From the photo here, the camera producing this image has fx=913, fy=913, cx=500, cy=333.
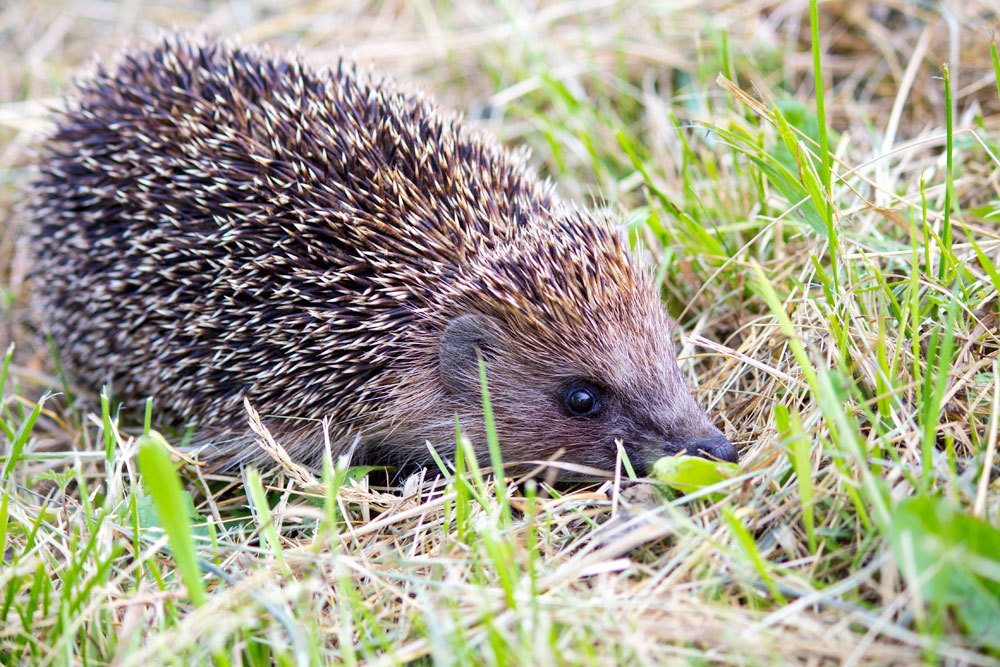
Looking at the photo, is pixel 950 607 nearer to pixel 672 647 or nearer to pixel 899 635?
pixel 899 635

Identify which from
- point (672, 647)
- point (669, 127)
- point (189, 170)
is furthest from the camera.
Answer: point (669, 127)

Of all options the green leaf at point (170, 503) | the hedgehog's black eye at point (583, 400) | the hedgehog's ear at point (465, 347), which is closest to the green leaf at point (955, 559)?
the hedgehog's black eye at point (583, 400)

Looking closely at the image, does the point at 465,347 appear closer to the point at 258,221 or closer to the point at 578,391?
the point at 578,391

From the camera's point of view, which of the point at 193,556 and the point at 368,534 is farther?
the point at 368,534

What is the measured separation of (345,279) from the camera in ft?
13.5

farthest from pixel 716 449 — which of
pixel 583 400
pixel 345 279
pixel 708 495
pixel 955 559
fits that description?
pixel 345 279

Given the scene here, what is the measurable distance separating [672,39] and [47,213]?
168 inches

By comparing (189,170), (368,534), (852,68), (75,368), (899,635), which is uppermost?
(189,170)

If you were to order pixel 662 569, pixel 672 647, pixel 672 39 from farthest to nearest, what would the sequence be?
pixel 672 39 < pixel 662 569 < pixel 672 647

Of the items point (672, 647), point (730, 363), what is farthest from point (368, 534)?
point (730, 363)

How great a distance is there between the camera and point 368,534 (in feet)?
12.2

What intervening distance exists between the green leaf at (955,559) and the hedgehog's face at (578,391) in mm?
1075

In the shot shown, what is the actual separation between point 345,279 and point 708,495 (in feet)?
6.14

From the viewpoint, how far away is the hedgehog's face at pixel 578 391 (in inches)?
146
